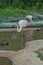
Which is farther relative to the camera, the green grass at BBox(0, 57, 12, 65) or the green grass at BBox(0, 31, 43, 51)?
the green grass at BBox(0, 31, 43, 51)

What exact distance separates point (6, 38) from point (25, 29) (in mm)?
1795

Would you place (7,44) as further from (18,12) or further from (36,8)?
(36,8)

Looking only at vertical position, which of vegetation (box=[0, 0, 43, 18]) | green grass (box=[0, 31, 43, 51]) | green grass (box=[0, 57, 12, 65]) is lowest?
vegetation (box=[0, 0, 43, 18])

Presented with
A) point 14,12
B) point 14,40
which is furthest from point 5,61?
point 14,12

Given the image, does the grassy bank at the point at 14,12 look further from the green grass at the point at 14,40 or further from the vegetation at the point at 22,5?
the green grass at the point at 14,40

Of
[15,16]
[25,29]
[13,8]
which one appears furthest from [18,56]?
[13,8]

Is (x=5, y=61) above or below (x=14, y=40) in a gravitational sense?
above

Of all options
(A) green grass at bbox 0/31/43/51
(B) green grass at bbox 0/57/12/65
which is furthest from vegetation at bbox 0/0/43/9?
(B) green grass at bbox 0/57/12/65

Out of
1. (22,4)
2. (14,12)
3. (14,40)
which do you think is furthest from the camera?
(22,4)

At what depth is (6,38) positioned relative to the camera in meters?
11.6

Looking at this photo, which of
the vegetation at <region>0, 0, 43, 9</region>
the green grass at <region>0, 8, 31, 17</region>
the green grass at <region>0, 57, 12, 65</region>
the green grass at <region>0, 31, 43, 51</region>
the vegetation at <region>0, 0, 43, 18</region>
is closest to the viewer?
the green grass at <region>0, 57, 12, 65</region>

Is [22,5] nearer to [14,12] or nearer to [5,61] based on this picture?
[14,12]

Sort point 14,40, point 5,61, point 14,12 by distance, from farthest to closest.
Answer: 1. point 14,12
2. point 14,40
3. point 5,61

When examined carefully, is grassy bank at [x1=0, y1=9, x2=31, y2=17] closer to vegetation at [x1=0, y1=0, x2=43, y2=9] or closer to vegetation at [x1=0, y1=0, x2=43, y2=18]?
vegetation at [x1=0, y1=0, x2=43, y2=18]
